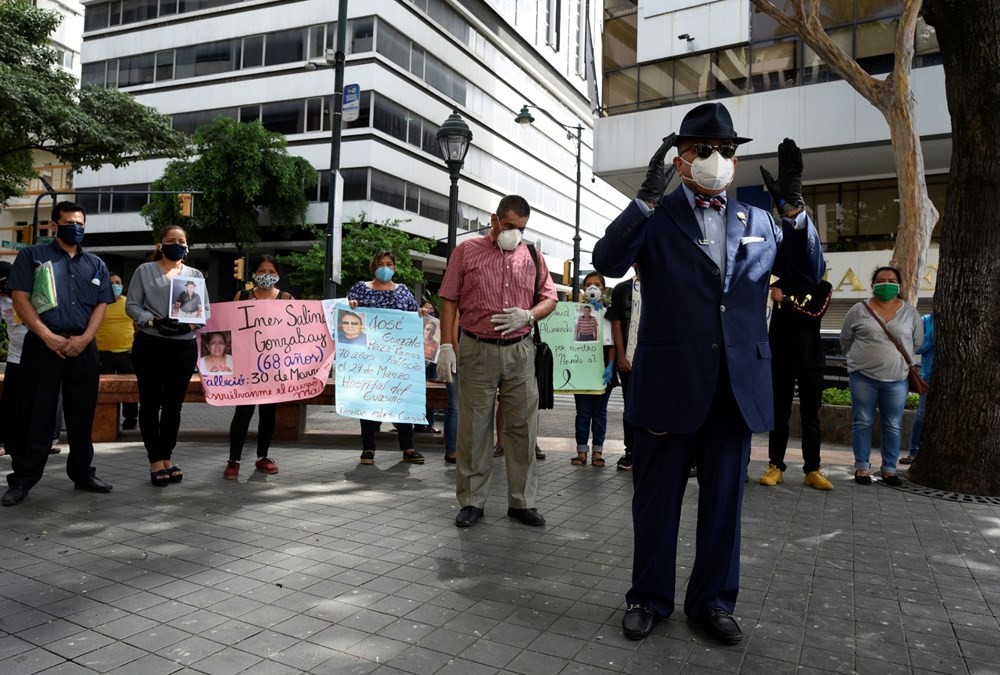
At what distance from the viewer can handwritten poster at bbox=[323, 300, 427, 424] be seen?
24.1ft

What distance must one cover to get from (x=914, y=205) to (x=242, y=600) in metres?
11.6

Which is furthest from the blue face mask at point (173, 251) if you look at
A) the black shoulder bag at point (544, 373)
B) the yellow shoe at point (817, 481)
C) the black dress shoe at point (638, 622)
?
the yellow shoe at point (817, 481)

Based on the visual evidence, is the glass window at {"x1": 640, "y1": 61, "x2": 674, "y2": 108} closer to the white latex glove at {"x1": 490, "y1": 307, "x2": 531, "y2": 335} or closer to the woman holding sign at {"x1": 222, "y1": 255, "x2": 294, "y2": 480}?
the woman holding sign at {"x1": 222, "y1": 255, "x2": 294, "y2": 480}

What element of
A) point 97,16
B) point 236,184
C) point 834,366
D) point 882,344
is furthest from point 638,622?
point 97,16

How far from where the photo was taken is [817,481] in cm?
664

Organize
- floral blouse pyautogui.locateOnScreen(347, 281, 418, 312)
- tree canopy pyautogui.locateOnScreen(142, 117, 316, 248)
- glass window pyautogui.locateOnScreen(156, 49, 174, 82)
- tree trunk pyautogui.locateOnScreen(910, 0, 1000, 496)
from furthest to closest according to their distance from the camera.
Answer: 1. glass window pyautogui.locateOnScreen(156, 49, 174, 82)
2. tree canopy pyautogui.locateOnScreen(142, 117, 316, 248)
3. floral blouse pyautogui.locateOnScreen(347, 281, 418, 312)
4. tree trunk pyautogui.locateOnScreen(910, 0, 1000, 496)

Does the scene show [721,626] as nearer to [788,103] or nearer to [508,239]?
[508,239]

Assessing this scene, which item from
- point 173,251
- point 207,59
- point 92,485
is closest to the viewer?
point 92,485

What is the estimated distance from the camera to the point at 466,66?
1874 inches

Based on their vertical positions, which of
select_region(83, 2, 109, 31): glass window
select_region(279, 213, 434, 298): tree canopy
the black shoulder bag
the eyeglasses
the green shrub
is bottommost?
the green shrub

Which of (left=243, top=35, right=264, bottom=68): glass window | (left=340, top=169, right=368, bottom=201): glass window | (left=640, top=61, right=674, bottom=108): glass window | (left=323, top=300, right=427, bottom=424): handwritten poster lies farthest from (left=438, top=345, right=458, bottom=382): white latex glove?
(left=243, top=35, right=264, bottom=68): glass window

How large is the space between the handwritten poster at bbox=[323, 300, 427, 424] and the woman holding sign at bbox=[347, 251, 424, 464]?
0.08 metres

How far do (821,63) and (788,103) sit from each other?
4.84 feet

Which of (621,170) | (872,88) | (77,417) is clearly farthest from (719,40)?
(77,417)
